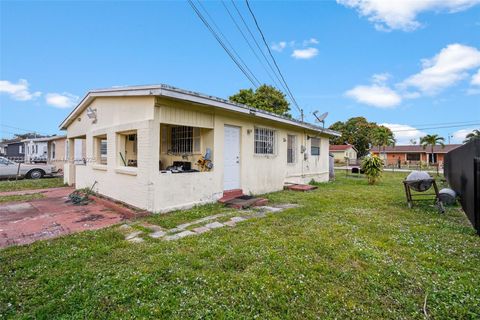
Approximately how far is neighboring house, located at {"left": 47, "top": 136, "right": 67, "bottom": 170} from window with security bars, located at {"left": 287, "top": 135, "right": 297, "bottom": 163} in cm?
1522

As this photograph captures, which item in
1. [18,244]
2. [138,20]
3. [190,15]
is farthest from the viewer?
[138,20]

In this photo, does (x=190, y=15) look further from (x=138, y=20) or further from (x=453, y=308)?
(x=453, y=308)

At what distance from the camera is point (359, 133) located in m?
45.4

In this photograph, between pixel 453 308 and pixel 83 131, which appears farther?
pixel 83 131

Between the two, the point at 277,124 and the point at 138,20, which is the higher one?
the point at 138,20

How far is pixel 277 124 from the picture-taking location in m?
9.88

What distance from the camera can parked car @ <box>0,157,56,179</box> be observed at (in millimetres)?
13742

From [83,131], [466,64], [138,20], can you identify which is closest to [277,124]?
[138,20]

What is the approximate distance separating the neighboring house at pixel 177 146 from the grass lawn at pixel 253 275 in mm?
1861

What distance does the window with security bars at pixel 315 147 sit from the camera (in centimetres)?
1292

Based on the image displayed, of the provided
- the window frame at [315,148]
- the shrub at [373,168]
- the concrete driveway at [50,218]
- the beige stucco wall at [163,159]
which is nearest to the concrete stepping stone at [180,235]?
the beige stucco wall at [163,159]

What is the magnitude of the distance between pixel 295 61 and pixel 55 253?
41.1ft

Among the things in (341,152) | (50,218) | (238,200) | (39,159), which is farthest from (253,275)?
(341,152)

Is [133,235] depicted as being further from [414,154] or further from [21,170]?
[414,154]
